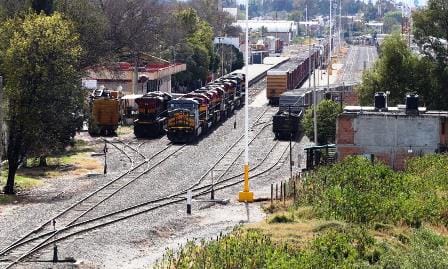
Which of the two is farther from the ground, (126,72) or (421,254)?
(126,72)

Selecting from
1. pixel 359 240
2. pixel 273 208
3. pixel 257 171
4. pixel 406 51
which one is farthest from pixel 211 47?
pixel 359 240

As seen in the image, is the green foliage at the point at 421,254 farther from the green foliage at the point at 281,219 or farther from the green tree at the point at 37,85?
the green tree at the point at 37,85

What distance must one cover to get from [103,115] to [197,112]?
572 centimetres

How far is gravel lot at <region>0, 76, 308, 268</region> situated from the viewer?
81.9ft

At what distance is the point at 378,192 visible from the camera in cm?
2934

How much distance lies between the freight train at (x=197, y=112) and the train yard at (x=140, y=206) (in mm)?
893

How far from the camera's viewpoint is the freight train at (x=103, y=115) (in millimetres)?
51438

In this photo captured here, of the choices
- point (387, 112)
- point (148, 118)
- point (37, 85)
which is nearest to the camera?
point (37, 85)

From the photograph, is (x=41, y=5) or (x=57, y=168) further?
(x=41, y=5)

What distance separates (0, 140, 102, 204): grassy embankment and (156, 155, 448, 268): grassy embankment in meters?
10.4

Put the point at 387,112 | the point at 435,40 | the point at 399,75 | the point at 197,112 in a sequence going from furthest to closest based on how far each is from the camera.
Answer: the point at 435,40 → the point at 399,75 → the point at 197,112 → the point at 387,112

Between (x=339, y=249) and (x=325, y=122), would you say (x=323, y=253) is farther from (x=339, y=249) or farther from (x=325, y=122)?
(x=325, y=122)

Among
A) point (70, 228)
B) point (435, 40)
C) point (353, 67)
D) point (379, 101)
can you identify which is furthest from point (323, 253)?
point (353, 67)

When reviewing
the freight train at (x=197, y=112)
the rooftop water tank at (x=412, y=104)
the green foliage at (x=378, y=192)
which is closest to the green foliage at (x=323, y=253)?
the green foliage at (x=378, y=192)
